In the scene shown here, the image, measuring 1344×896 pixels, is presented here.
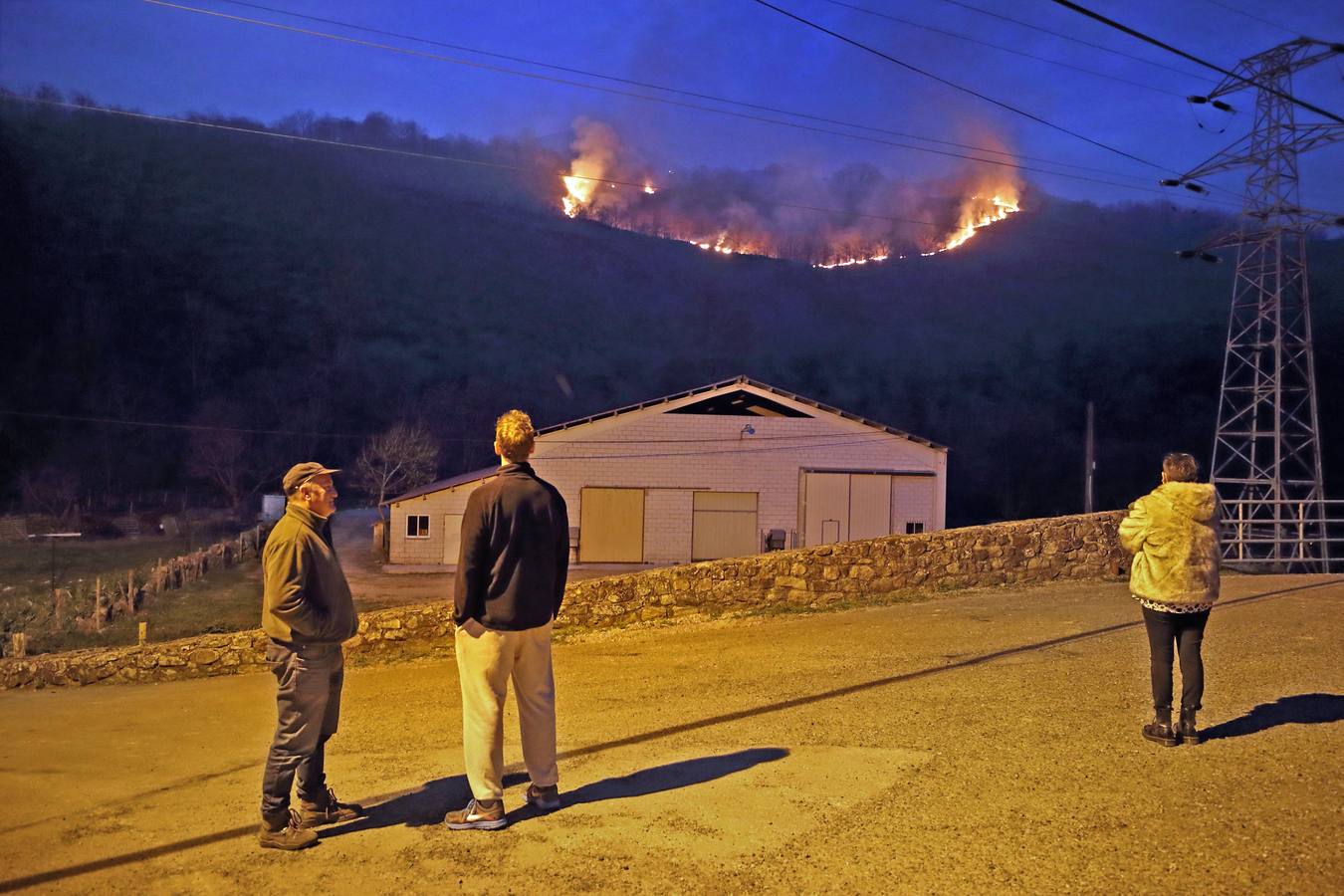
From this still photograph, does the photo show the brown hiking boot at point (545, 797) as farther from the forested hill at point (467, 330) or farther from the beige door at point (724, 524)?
the forested hill at point (467, 330)

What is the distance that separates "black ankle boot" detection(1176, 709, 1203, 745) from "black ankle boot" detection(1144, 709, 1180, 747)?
39 mm

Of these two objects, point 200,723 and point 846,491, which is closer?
point 200,723

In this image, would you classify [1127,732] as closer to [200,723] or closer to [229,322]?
[200,723]

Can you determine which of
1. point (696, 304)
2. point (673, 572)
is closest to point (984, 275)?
point (696, 304)

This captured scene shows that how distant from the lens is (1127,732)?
5.74 meters

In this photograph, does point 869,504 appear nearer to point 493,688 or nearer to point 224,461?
point 493,688

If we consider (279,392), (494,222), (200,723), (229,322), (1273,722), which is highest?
(494,222)

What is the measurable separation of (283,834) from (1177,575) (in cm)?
476

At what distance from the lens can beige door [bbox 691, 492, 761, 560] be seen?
97.8ft

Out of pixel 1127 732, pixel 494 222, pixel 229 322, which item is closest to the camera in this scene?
pixel 1127 732

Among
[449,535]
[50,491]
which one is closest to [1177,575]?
[449,535]

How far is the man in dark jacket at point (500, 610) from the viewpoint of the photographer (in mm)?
4328

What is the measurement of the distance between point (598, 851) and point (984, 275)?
156m

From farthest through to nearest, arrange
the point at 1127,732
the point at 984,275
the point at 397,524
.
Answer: the point at 984,275 → the point at 397,524 → the point at 1127,732
